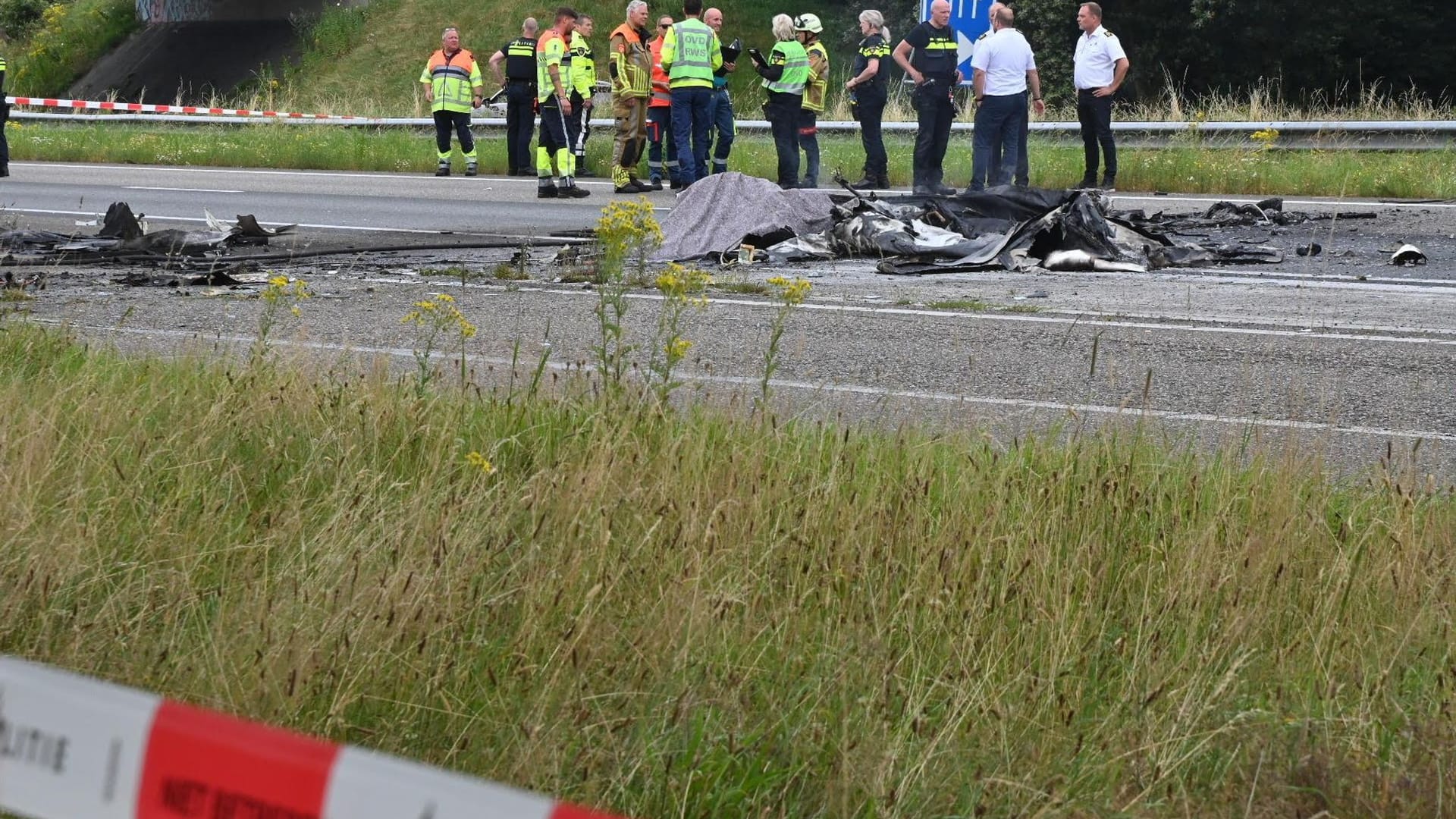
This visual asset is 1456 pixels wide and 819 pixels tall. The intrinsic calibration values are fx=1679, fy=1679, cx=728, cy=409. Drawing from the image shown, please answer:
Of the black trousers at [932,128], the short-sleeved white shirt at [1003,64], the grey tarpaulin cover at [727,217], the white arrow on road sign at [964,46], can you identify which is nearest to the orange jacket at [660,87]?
the black trousers at [932,128]

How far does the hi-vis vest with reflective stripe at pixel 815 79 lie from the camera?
18156 millimetres

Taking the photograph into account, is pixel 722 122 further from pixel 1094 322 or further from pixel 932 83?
pixel 1094 322

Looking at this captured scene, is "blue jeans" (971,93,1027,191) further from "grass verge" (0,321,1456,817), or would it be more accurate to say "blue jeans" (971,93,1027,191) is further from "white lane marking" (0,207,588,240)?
"grass verge" (0,321,1456,817)

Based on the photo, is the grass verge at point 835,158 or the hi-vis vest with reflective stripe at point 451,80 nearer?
the grass verge at point 835,158

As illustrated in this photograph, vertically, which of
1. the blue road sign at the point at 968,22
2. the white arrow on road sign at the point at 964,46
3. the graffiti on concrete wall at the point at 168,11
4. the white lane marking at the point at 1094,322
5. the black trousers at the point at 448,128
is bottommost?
the white lane marking at the point at 1094,322

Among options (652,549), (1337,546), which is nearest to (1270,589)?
(1337,546)

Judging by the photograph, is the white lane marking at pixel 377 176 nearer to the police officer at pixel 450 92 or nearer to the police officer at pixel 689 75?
the police officer at pixel 450 92

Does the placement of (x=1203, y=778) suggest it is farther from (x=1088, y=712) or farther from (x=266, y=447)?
(x=266, y=447)

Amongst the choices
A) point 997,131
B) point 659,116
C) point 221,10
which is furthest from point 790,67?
point 221,10

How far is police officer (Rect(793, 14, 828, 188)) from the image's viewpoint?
18141 mm

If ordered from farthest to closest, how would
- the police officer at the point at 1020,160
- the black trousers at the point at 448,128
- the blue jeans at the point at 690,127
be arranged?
the black trousers at the point at 448,128, the blue jeans at the point at 690,127, the police officer at the point at 1020,160

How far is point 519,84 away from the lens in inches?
820

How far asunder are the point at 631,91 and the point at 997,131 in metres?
4.59

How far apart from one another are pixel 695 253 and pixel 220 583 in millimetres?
8368
